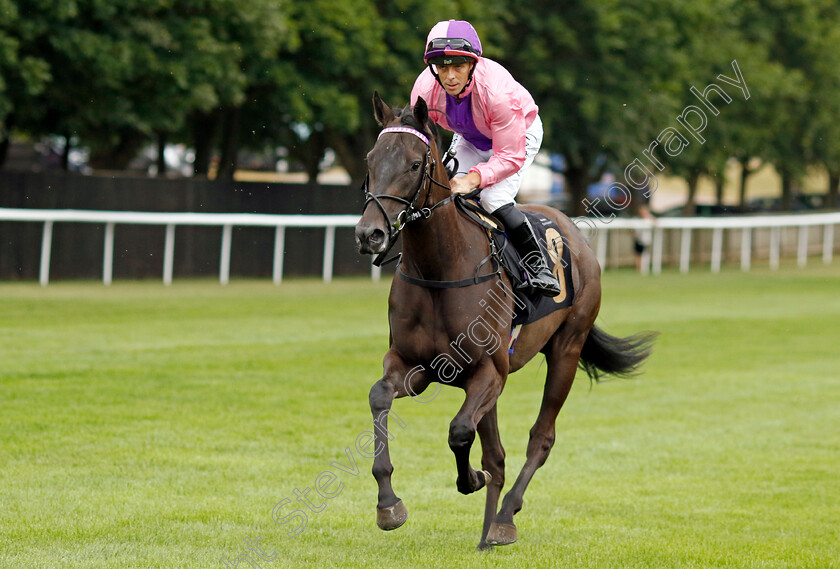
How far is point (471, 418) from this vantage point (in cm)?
503

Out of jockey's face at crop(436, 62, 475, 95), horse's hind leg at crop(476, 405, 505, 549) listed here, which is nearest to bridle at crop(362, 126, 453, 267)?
jockey's face at crop(436, 62, 475, 95)

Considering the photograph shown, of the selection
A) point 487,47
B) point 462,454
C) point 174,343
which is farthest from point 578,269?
point 487,47

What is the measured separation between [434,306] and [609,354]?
221 cm

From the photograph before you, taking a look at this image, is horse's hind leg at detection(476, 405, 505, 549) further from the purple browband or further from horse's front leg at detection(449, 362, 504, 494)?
the purple browband

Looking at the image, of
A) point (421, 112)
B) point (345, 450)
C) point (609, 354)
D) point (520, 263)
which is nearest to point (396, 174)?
point (421, 112)

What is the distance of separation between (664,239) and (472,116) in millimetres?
22561

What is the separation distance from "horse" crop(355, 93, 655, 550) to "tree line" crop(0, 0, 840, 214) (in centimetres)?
833

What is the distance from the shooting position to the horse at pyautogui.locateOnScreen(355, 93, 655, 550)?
476 centimetres

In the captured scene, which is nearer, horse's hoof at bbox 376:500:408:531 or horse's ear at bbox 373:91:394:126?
horse's hoof at bbox 376:500:408:531

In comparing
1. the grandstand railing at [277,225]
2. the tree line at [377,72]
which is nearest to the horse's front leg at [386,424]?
the grandstand railing at [277,225]

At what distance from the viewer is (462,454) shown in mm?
5098

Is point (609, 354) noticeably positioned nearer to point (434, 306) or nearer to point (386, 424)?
point (434, 306)

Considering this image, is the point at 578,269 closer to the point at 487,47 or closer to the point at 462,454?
the point at 462,454

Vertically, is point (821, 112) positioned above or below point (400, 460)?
above
